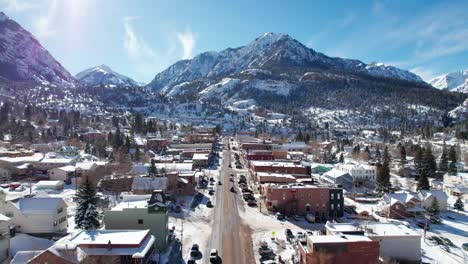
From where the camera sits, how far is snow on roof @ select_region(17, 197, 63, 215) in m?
37.8

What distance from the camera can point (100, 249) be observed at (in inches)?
1080

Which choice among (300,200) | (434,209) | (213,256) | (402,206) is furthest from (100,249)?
(434,209)

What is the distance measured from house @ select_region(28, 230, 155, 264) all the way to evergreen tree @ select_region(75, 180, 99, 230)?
8.23 m

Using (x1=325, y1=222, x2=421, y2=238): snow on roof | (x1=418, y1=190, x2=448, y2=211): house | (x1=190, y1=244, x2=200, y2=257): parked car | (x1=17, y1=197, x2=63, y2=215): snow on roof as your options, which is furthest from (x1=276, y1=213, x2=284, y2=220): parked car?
(x1=17, y1=197, x2=63, y2=215): snow on roof

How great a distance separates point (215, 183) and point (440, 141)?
425 ft

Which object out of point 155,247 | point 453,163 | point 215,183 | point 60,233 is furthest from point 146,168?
point 453,163

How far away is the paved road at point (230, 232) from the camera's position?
34344mm

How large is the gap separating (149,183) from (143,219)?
21.1m

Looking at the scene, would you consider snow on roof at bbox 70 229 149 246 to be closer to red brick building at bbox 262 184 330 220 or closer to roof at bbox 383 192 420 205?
red brick building at bbox 262 184 330 220

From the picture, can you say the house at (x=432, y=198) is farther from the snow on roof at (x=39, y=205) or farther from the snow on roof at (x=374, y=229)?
the snow on roof at (x=39, y=205)

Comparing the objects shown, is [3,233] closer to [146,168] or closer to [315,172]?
[146,168]

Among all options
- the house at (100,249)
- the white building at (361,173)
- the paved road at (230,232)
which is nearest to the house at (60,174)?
the paved road at (230,232)

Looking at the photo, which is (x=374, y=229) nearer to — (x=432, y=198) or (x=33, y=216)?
(x=432, y=198)

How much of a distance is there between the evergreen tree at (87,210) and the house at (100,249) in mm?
8230
